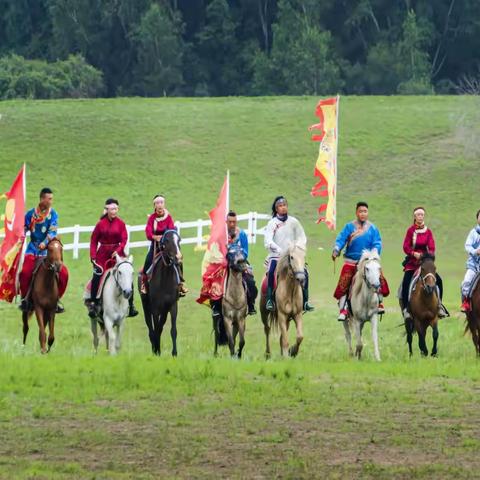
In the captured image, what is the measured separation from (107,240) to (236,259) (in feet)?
6.27

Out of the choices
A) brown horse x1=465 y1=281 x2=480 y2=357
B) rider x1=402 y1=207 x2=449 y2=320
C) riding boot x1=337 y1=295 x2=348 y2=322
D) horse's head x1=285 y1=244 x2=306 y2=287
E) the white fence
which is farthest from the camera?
the white fence

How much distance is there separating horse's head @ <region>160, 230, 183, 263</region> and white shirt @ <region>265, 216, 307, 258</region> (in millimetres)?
1542

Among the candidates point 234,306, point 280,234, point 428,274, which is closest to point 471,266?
point 428,274

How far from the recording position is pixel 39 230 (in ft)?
82.5

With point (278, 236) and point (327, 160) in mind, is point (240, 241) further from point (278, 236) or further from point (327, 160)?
point (327, 160)

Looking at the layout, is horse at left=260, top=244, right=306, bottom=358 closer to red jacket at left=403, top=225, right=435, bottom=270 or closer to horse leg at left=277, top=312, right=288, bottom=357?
horse leg at left=277, top=312, right=288, bottom=357

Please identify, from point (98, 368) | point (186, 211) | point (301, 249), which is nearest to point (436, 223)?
point (186, 211)

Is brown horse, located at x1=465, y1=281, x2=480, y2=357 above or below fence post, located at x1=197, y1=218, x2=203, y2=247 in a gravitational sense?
below

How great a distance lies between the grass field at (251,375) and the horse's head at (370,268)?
1.12m

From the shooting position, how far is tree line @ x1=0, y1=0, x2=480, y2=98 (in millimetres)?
88688

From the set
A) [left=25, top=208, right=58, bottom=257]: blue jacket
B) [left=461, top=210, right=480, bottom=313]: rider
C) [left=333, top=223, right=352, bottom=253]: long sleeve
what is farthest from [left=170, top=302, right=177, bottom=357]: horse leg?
[left=461, top=210, right=480, bottom=313]: rider

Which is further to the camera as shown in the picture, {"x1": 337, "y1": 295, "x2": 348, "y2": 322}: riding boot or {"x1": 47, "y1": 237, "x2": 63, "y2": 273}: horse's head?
{"x1": 337, "y1": 295, "x2": 348, "y2": 322}: riding boot

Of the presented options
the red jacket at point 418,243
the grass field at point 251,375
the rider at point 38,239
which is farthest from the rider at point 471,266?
the rider at point 38,239

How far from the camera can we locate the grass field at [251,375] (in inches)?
654
